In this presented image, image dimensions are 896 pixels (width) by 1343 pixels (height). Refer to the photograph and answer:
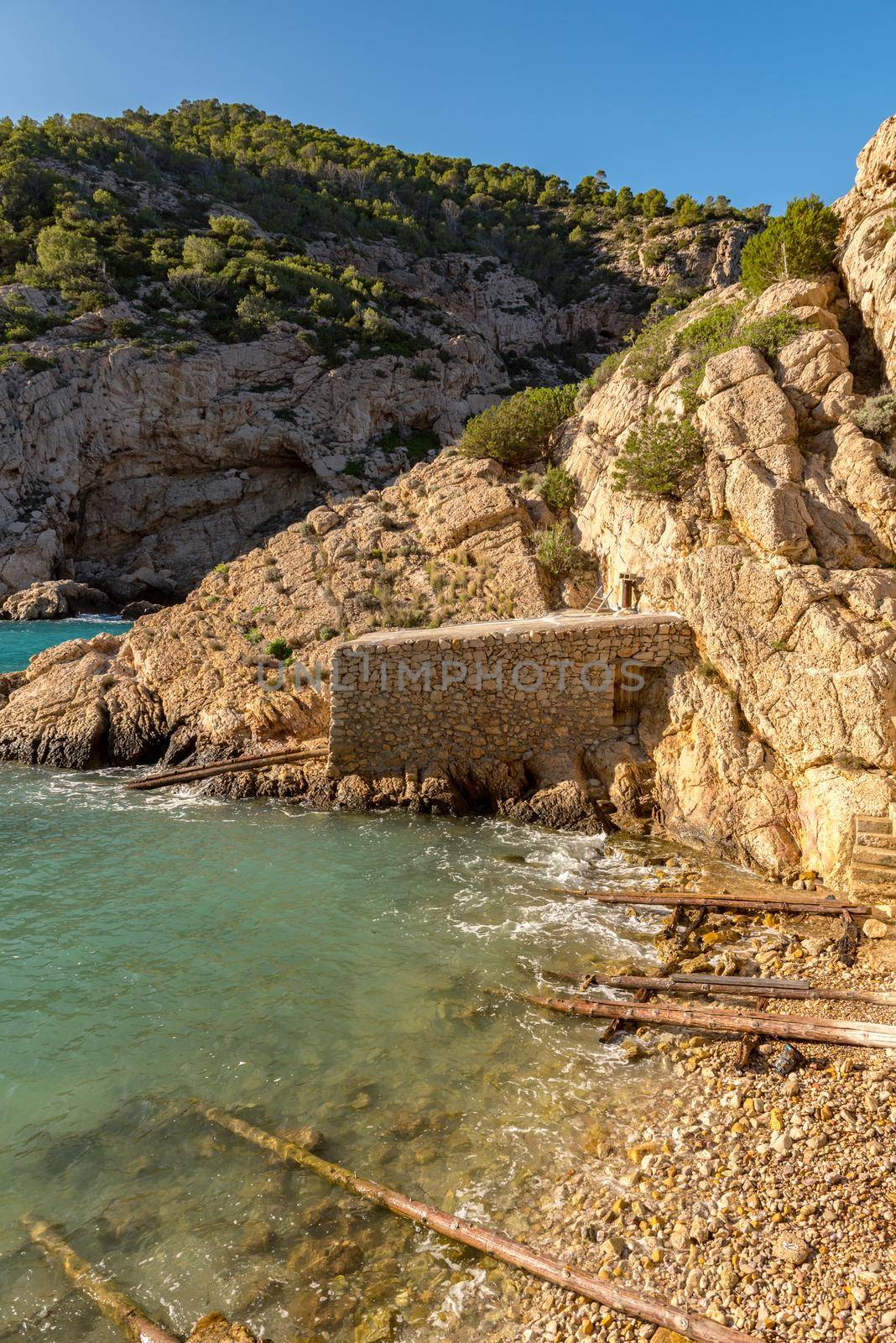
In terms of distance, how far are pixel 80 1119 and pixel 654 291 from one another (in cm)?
7302

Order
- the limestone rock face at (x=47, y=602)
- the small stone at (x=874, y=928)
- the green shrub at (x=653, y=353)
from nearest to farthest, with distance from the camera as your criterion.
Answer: the small stone at (x=874, y=928)
the green shrub at (x=653, y=353)
the limestone rock face at (x=47, y=602)

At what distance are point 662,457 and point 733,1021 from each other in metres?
11.5

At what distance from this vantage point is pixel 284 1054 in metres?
7.45

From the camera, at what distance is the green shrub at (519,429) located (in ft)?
70.3

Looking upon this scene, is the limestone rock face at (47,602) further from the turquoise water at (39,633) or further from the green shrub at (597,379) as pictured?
the green shrub at (597,379)

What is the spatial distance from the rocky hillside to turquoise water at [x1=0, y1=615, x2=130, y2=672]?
7.05 m

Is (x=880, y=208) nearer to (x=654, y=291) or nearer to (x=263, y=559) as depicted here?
(x=263, y=559)

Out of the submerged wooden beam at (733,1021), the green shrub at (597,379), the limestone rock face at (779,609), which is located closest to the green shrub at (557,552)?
the limestone rock face at (779,609)

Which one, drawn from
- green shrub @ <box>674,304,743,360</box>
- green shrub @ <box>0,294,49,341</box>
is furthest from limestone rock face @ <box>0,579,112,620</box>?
green shrub @ <box>674,304,743,360</box>

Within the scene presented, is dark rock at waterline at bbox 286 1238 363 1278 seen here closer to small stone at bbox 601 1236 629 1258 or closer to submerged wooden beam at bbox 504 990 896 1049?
small stone at bbox 601 1236 629 1258

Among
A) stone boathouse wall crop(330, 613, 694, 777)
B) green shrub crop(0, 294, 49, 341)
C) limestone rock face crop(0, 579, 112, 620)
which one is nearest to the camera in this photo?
stone boathouse wall crop(330, 613, 694, 777)

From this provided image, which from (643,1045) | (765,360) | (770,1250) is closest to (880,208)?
(765,360)

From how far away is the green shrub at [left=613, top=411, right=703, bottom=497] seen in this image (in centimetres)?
1454

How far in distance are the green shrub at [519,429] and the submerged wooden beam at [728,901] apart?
49.5 feet
